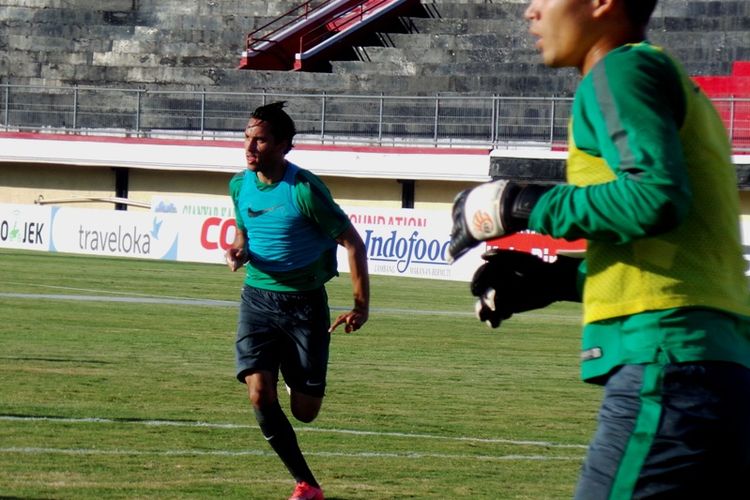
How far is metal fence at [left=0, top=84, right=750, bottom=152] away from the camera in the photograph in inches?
1278

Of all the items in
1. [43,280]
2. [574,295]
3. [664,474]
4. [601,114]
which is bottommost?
Result: [43,280]

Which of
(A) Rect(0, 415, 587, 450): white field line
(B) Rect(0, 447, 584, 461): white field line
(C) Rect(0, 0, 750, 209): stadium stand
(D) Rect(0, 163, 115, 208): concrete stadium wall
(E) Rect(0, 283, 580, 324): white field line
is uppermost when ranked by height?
(C) Rect(0, 0, 750, 209): stadium stand

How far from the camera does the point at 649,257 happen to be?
3340mm

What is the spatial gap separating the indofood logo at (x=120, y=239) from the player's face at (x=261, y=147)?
82.5 ft

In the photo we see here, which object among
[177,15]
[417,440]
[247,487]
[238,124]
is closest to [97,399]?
[417,440]

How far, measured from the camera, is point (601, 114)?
10.8ft

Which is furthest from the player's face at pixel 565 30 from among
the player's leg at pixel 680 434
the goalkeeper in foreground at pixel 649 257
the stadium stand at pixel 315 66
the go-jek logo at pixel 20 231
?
the go-jek logo at pixel 20 231

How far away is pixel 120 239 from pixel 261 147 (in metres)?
25.7

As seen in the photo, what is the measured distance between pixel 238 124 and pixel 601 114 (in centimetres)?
3373

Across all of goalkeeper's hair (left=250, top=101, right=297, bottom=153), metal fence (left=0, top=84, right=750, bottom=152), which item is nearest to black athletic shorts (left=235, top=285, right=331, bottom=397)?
goalkeeper's hair (left=250, top=101, right=297, bottom=153)

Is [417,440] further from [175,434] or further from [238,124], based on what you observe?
[238,124]

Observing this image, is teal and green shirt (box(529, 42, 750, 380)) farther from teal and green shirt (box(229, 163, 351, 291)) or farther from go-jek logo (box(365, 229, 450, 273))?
go-jek logo (box(365, 229, 450, 273))

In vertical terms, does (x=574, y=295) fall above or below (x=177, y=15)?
below

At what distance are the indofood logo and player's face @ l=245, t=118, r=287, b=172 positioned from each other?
82.5ft
